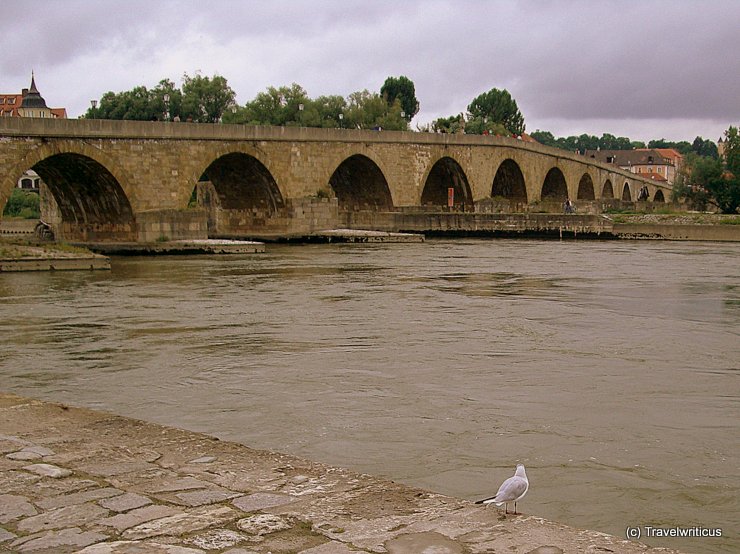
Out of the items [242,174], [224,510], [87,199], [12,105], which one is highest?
[12,105]

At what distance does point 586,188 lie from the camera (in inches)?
2450

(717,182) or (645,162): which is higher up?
(645,162)

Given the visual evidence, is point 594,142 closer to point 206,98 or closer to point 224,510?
point 206,98

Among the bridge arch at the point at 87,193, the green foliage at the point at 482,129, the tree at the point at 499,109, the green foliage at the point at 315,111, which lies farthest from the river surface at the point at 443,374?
the tree at the point at 499,109

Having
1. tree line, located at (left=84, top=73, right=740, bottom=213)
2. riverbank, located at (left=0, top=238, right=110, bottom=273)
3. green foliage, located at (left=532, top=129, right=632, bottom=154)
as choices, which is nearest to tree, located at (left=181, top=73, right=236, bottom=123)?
tree line, located at (left=84, top=73, right=740, bottom=213)

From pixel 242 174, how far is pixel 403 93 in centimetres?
4816

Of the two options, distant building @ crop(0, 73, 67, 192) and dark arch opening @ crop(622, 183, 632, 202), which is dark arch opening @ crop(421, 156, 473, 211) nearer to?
dark arch opening @ crop(622, 183, 632, 202)

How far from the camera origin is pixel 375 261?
22.9 metres

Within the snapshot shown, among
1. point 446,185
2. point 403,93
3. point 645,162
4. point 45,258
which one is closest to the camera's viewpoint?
point 45,258

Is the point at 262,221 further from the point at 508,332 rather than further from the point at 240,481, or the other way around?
the point at 240,481

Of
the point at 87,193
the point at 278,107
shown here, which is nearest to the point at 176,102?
the point at 278,107

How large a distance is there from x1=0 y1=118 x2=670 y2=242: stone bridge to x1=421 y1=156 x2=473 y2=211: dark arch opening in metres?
0.05

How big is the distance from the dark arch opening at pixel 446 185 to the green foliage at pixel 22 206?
23.5 meters

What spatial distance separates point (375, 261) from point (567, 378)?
14.7 meters
